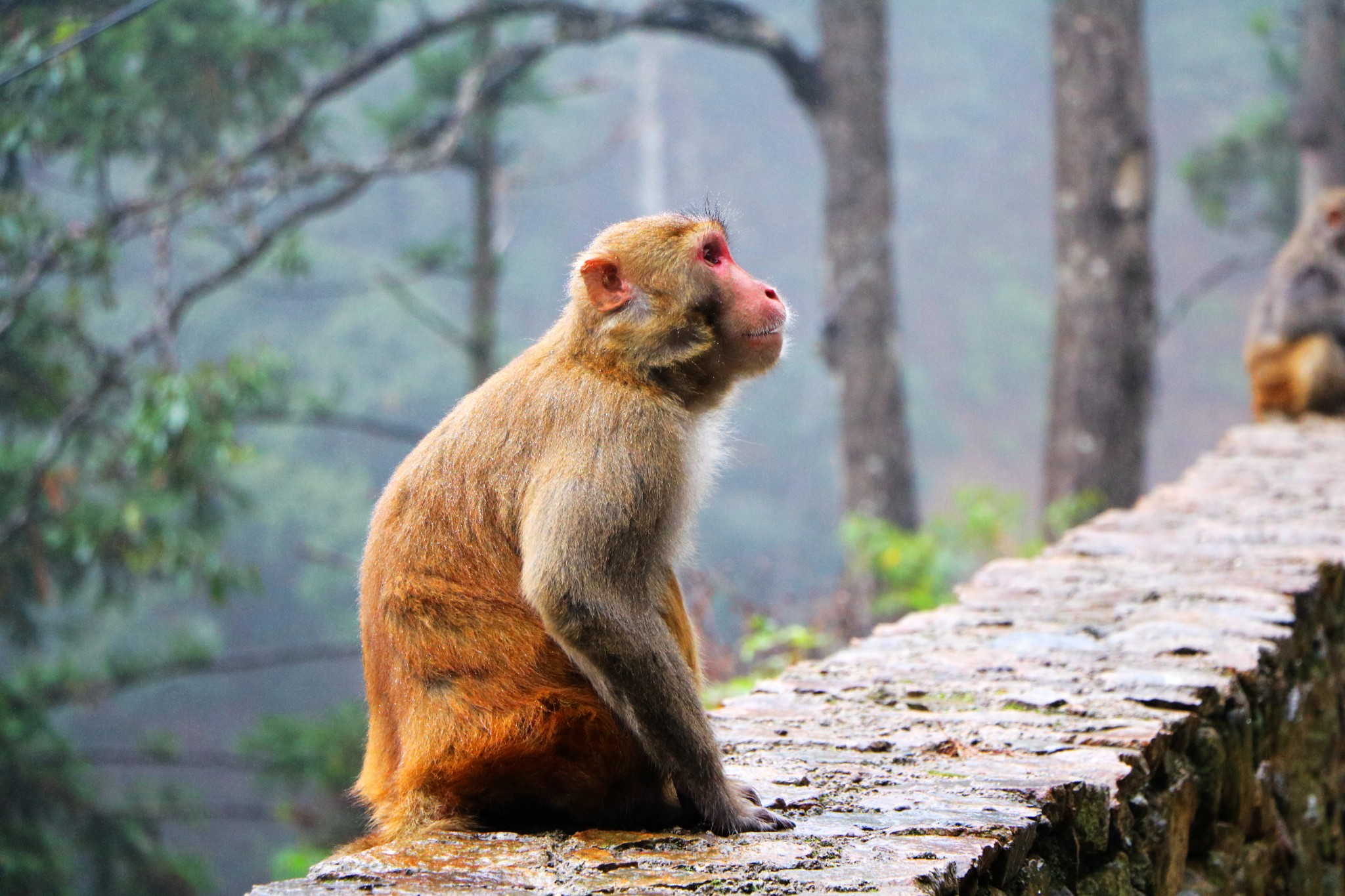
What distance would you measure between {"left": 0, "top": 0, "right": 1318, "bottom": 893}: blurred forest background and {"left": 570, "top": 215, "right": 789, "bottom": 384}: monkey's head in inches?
14.2

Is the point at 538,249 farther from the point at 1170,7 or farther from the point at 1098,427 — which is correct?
the point at 1098,427

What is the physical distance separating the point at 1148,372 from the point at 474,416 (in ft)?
24.8

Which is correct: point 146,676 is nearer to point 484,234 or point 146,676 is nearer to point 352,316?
point 484,234

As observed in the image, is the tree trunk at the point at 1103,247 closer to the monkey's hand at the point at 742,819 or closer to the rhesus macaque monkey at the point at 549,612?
the rhesus macaque monkey at the point at 549,612

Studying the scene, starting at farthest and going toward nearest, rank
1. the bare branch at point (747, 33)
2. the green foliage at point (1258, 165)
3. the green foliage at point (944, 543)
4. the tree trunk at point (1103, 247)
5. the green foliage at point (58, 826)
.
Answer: the green foliage at point (1258, 165) → the bare branch at point (747, 33) → the green foliage at point (58, 826) → the tree trunk at point (1103, 247) → the green foliage at point (944, 543)

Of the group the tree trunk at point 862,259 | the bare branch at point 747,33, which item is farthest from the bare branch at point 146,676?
the bare branch at point 747,33

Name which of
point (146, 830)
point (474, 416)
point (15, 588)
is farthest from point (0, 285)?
point (474, 416)

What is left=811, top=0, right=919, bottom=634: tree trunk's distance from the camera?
10.2 metres

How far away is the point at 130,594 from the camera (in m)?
10.2

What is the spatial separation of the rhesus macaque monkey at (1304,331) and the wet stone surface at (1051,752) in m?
3.86

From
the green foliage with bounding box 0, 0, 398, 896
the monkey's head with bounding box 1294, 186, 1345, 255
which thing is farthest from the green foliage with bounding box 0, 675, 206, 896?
the monkey's head with bounding box 1294, 186, 1345, 255

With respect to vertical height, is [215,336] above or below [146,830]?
above

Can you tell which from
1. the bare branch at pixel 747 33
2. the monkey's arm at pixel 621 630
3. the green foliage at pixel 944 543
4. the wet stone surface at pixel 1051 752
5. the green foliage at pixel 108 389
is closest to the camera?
the wet stone surface at pixel 1051 752

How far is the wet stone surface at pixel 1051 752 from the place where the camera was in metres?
2.16
